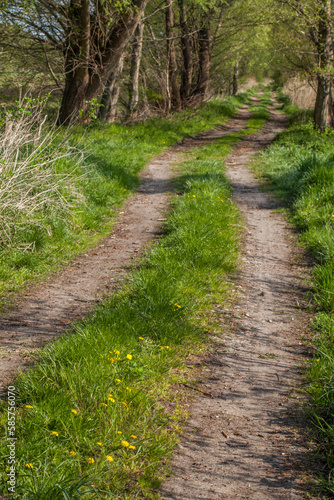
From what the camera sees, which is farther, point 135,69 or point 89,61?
point 135,69

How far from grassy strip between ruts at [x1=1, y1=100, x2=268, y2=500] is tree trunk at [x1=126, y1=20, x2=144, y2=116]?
1136 cm

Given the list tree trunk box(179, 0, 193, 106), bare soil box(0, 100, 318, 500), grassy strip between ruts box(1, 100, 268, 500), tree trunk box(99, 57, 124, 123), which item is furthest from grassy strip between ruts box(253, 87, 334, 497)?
tree trunk box(179, 0, 193, 106)

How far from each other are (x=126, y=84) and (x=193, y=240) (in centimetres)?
1126

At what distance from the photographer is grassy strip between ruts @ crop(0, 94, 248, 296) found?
5.39 metres

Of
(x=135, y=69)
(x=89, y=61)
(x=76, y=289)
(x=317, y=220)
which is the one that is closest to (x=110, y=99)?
(x=135, y=69)

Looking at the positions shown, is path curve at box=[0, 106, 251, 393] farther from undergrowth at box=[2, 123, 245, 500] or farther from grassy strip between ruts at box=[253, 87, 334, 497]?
grassy strip between ruts at box=[253, 87, 334, 497]

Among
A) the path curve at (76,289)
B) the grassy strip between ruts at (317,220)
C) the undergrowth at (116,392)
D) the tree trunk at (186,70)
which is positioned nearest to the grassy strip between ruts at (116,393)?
the undergrowth at (116,392)

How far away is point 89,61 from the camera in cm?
1125

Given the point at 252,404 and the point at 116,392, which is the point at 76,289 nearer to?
the point at 116,392

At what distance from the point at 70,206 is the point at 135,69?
9.88m

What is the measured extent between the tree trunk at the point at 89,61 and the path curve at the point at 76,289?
13.8 feet

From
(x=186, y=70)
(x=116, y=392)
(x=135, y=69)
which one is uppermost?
(x=186, y=70)

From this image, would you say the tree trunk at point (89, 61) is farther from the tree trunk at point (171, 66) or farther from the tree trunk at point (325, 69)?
the tree trunk at point (325, 69)

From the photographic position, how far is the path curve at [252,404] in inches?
99.0
